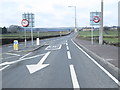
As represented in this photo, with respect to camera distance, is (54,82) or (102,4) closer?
(54,82)

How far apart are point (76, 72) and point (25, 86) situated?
2.80 meters

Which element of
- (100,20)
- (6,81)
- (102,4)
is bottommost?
(6,81)

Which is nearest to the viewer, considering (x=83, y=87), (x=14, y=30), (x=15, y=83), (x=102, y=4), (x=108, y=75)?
(x=83, y=87)

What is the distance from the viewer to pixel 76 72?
7953 mm

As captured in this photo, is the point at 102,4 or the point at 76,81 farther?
the point at 102,4

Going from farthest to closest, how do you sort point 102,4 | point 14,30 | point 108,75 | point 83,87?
point 14,30 → point 102,4 → point 108,75 → point 83,87

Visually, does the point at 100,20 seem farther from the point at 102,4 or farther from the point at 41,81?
the point at 41,81

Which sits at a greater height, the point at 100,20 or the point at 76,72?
the point at 100,20

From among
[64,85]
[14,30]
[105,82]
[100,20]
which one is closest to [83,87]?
[64,85]

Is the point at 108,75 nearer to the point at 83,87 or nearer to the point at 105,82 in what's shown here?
the point at 105,82

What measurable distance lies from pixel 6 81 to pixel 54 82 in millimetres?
1845

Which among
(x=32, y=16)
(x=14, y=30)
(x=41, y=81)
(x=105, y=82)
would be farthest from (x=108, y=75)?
(x=14, y=30)

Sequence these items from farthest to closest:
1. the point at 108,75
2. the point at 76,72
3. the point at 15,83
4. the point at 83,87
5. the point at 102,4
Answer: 1. the point at 102,4
2. the point at 76,72
3. the point at 108,75
4. the point at 15,83
5. the point at 83,87

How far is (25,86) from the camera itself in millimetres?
5906
